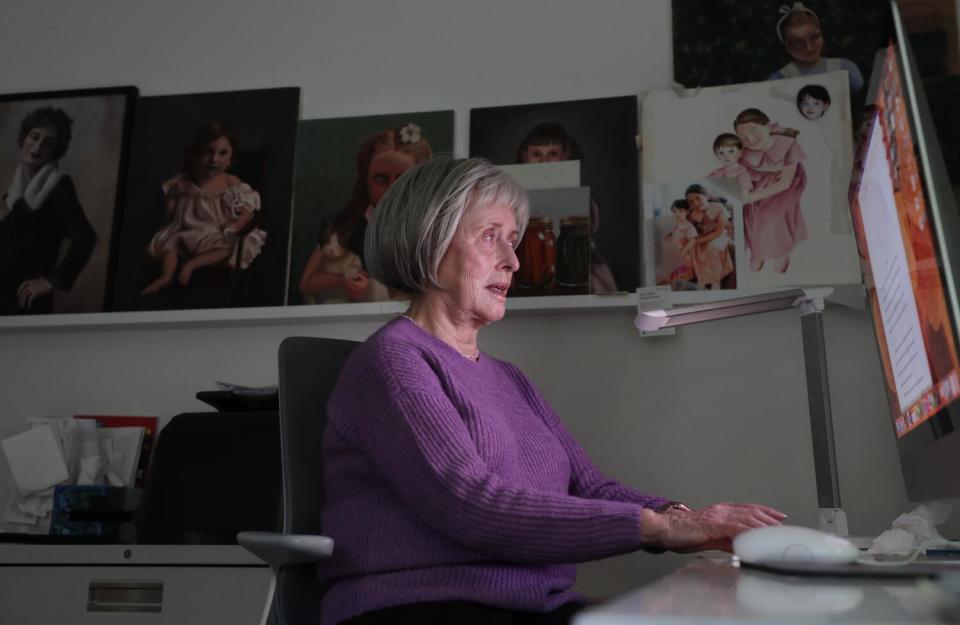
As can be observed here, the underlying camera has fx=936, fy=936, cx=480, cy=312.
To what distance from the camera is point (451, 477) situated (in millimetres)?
1185

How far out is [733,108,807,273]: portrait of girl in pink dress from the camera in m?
2.12

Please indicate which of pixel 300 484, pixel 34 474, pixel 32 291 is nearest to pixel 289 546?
pixel 300 484

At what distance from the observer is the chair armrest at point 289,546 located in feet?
4.14

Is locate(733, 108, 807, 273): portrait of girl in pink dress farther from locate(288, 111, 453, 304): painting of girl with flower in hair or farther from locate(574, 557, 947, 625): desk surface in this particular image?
locate(574, 557, 947, 625): desk surface

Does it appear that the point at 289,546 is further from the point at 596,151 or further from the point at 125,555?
the point at 596,151

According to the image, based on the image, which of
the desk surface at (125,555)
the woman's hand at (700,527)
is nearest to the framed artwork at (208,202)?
the desk surface at (125,555)

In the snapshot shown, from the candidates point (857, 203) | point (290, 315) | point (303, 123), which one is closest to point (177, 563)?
point (290, 315)

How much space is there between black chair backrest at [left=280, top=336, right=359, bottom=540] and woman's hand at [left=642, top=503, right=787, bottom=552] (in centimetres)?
57

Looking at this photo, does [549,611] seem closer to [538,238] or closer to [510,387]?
[510,387]

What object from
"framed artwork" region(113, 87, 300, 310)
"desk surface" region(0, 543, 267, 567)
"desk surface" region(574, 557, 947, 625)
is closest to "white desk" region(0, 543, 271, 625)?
"desk surface" region(0, 543, 267, 567)

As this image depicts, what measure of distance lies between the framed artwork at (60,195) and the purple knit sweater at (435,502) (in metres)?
1.33

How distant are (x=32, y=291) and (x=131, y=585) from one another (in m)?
1.03

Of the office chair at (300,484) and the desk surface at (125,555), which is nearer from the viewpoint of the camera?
the office chair at (300,484)

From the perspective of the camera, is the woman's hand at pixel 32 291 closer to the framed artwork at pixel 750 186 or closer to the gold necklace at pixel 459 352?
the gold necklace at pixel 459 352
